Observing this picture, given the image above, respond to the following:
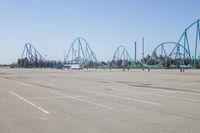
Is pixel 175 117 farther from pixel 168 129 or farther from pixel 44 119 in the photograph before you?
pixel 44 119

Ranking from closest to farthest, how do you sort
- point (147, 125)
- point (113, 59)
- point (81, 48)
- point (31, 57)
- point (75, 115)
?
point (147, 125) < point (75, 115) < point (81, 48) < point (113, 59) < point (31, 57)

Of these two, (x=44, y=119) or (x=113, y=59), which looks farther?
(x=113, y=59)

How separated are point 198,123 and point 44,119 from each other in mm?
4285

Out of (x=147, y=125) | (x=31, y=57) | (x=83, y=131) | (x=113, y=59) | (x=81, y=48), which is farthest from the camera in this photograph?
(x=31, y=57)

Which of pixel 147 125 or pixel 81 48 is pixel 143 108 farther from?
pixel 81 48

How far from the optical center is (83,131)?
8617 millimetres

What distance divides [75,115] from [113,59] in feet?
565

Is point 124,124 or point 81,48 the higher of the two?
point 81,48

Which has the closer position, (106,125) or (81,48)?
(106,125)

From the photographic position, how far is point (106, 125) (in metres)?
9.41

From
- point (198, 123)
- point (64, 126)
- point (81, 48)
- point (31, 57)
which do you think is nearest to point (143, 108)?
point (198, 123)

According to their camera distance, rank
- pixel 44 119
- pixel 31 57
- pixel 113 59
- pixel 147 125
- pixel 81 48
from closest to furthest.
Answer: pixel 147 125 → pixel 44 119 → pixel 81 48 → pixel 113 59 → pixel 31 57

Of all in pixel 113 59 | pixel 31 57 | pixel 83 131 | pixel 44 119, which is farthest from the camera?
pixel 31 57

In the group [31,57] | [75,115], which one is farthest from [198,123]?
[31,57]
